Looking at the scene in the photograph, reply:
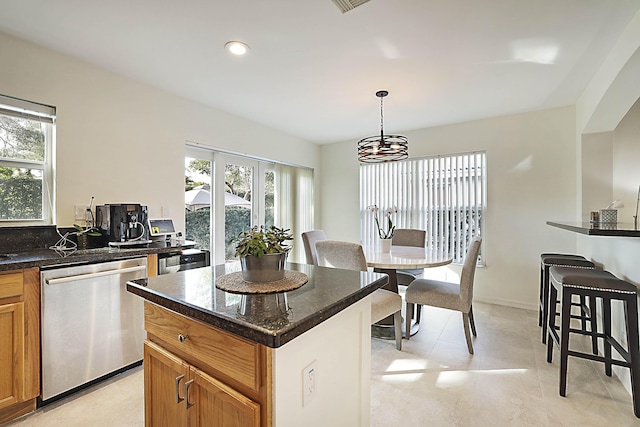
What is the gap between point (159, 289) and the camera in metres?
1.17

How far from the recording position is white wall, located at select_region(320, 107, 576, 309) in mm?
3526

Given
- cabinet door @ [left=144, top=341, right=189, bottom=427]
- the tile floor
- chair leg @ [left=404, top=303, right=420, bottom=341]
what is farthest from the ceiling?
the tile floor

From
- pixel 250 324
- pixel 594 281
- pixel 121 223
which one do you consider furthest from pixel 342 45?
pixel 594 281

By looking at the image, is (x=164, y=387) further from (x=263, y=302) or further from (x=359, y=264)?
(x=359, y=264)

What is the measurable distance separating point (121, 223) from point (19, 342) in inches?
37.6

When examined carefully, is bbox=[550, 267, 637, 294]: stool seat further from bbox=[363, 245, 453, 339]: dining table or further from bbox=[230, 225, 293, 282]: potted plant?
bbox=[230, 225, 293, 282]: potted plant

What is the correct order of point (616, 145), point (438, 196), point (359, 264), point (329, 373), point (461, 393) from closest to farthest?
1. point (329, 373)
2. point (461, 393)
3. point (359, 264)
4. point (616, 145)
5. point (438, 196)

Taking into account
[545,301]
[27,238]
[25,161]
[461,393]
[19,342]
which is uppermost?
[25,161]

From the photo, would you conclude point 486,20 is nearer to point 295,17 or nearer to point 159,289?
point 295,17

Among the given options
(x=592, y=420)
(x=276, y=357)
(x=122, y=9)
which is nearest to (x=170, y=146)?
(x=122, y=9)

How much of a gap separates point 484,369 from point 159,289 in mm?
2387

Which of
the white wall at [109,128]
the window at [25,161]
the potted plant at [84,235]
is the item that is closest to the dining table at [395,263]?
the white wall at [109,128]

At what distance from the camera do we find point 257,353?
828 millimetres

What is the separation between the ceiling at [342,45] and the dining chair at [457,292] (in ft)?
5.05
